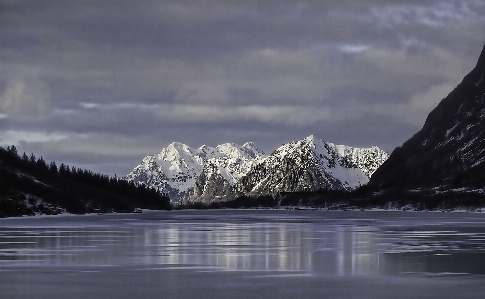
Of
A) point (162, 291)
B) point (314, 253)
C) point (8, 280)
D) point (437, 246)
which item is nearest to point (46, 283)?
point (8, 280)

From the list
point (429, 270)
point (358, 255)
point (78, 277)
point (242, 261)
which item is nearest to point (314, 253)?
point (358, 255)

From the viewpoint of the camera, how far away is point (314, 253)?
195 feet

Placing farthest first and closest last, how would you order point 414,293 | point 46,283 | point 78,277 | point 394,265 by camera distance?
point 394,265 < point 78,277 < point 46,283 < point 414,293

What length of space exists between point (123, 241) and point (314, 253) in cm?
2286

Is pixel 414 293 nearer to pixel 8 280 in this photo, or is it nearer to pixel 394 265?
pixel 394 265

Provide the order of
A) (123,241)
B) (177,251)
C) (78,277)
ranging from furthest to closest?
(123,241)
(177,251)
(78,277)

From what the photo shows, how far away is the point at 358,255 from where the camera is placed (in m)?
57.2

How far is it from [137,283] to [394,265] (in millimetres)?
16381

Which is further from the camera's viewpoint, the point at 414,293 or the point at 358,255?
the point at 358,255

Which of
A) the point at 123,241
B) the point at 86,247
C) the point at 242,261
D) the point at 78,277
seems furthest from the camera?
the point at 123,241

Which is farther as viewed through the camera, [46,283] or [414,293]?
[46,283]

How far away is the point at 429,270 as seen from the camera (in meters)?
45.4

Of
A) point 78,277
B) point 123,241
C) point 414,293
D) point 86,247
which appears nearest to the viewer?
point 414,293

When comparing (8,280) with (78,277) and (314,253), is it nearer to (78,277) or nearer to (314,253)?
(78,277)
